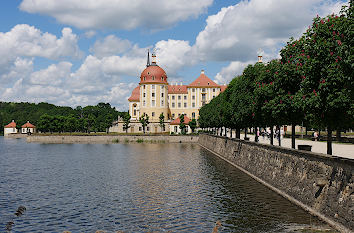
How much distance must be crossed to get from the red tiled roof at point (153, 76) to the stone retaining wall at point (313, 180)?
103 m

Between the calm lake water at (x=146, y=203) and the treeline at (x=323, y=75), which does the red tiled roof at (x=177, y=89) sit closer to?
the calm lake water at (x=146, y=203)

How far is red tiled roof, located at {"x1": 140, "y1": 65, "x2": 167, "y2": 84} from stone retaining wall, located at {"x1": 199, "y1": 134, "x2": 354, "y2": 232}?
103 metres

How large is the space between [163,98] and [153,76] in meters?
8.64

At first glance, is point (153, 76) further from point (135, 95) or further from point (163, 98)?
point (135, 95)

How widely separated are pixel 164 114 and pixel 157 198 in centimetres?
10942

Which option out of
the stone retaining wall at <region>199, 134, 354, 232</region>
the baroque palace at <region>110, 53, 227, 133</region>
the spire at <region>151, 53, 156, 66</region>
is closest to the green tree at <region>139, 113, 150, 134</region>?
the baroque palace at <region>110, 53, 227, 133</region>

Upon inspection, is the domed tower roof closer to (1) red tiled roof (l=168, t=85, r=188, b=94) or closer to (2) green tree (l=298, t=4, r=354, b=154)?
(1) red tiled roof (l=168, t=85, r=188, b=94)

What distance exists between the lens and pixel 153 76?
438ft

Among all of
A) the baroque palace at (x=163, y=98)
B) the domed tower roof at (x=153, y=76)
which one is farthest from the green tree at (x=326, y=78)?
the domed tower roof at (x=153, y=76)

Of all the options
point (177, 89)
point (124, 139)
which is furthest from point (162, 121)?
point (177, 89)

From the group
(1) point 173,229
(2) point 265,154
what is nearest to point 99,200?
(1) point 173,229

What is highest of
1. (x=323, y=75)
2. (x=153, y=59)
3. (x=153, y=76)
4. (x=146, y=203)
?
(x=153, y=59)

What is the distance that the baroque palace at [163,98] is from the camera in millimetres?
132250

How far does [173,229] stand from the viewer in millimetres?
16734
